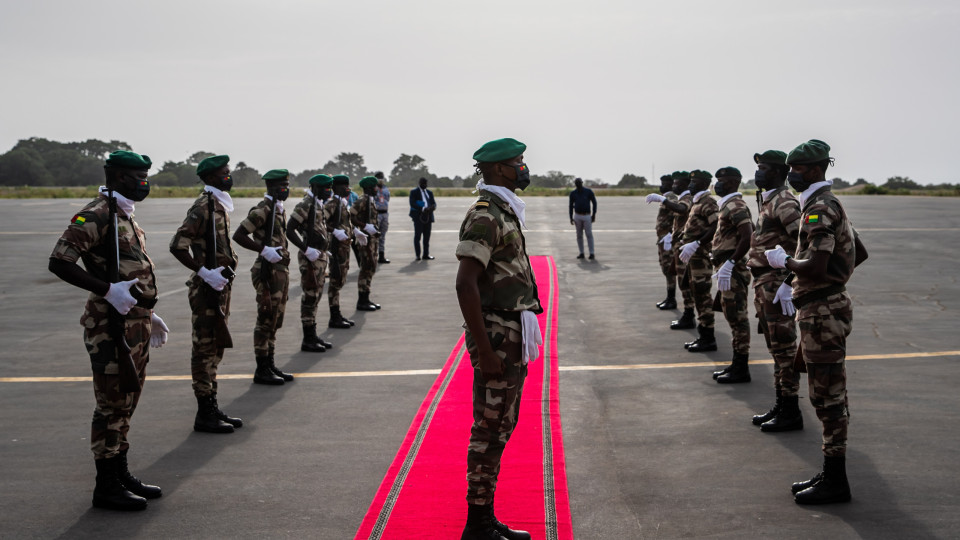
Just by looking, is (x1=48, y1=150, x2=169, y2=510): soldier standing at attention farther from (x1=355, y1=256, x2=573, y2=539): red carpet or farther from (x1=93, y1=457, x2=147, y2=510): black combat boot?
(x1=355, y1=256, x2=573, y2=539): red carpet

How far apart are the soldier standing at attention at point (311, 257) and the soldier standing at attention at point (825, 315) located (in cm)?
662

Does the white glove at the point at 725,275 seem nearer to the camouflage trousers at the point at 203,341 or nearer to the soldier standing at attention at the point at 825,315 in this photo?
the soldier standing at attention at the point at 825,315

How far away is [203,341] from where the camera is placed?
7277 mm

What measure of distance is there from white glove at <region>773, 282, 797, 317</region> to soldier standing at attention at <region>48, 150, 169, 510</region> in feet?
16.4

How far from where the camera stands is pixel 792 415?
23.3 ft

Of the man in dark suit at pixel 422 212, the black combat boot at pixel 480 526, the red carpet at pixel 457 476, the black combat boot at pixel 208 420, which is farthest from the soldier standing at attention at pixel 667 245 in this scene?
the black combat boot at pixel 480 526

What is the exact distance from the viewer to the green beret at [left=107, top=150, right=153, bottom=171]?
5.71 metres

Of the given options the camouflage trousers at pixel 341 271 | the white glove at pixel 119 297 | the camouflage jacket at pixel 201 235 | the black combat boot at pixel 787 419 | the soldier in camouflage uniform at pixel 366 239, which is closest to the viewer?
the white glove at pixel 119 297

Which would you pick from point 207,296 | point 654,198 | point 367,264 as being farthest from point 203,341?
point 654,198

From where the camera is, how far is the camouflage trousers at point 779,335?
7.14 metres

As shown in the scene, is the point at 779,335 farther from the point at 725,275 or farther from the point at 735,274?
the point at 735,274

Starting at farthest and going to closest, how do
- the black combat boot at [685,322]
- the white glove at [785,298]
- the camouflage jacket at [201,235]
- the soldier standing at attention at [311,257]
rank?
1. the black combat boot at [685,322]
2. the soldier standing at attention at [311,257]
3. the camouflage jacket at [201,235]
4. the white glove at [785,298]

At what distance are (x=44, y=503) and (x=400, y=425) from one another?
289 cm

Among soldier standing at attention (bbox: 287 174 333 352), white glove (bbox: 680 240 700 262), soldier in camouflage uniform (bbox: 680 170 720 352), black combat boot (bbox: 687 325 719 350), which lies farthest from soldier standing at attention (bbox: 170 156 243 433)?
black combat boot (bbox: 687 325 719 350)
